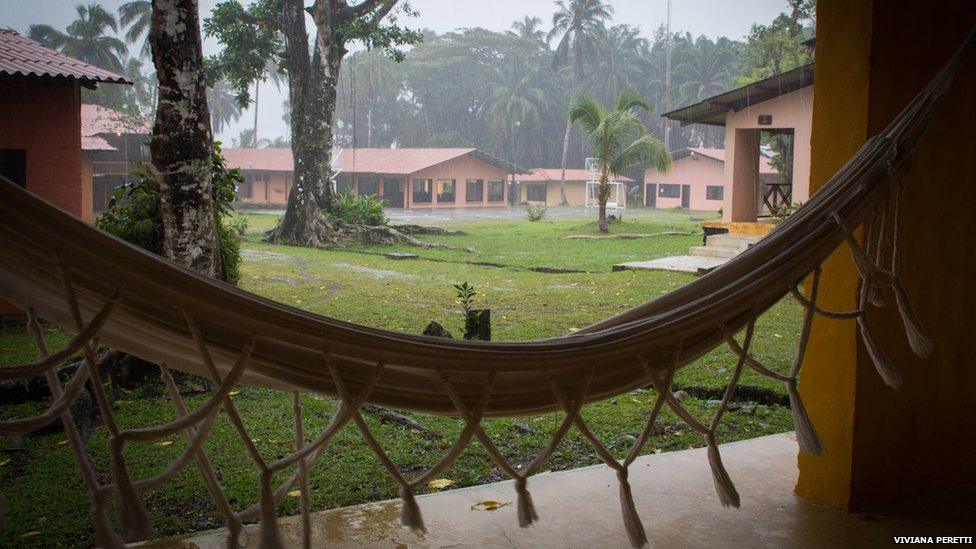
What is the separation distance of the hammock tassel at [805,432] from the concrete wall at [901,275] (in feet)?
1.10

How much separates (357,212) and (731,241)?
456 centimetres

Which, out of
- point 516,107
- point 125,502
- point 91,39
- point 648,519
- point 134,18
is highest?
point 134,18

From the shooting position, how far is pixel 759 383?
11.1ft

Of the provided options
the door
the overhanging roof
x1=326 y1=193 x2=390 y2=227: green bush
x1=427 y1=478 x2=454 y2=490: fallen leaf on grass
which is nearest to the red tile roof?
x1=326 y1=193 x2=390 y2=227: green bush

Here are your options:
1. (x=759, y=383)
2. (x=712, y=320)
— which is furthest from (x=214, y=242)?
(x=712, y=320)

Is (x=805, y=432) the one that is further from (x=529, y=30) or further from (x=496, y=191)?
(x=529, y=30)

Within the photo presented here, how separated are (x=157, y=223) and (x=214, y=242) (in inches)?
14.4

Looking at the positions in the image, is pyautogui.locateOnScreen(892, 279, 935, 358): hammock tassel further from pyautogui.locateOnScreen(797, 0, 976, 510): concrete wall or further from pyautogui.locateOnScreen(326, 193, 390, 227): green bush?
pyautogui.locateOnScreen(326, 193, 390, 227): green bush

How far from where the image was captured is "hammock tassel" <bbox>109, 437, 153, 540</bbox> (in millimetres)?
895

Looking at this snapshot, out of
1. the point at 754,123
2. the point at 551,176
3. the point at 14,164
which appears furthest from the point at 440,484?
the point at 551,176

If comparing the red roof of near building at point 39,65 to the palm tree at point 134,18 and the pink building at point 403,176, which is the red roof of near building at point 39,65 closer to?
the palm tree at point 134,18

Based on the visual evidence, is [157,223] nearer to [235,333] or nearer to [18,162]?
[18,162]

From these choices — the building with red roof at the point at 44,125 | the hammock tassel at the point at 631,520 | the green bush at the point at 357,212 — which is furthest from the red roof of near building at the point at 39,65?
the green bush at the point at 357,212

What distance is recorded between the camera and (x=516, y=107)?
20.0 meters
